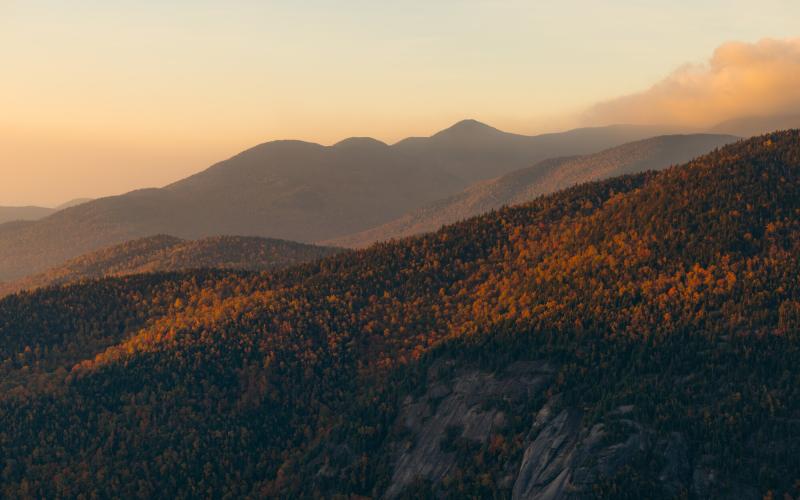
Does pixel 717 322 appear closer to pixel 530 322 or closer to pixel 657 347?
pixel 657 347

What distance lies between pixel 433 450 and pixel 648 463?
4843 centimetres

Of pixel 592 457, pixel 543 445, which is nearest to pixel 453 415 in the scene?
pixel 543 445

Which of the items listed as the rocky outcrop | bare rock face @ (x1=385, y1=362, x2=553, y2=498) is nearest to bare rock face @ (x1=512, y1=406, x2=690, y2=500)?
the rocky outcrop

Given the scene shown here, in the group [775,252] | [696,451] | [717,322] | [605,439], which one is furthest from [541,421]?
[775,252]

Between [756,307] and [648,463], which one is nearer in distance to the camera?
[648,463]

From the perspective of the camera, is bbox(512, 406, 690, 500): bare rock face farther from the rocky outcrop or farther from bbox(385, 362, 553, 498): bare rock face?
bbox(385, 362, 553, 498): bare rock face

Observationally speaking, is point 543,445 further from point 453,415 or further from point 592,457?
point 453,415

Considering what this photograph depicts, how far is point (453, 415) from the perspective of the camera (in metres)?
186

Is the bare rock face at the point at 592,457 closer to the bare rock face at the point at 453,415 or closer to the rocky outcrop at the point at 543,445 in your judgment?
the rocky outcrop at the point at 543,445

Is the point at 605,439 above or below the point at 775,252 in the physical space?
below

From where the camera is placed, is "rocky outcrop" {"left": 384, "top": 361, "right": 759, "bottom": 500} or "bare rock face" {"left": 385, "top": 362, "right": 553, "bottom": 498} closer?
"rocky outcrop" {"left": 384, "top": 361, "right": 759, "bottom": 500}

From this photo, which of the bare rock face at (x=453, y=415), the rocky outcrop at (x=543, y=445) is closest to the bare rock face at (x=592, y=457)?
the rocky outcrop at (x=543, y=445)

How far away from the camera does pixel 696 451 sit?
145m

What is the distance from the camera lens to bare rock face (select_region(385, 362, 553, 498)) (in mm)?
175750
